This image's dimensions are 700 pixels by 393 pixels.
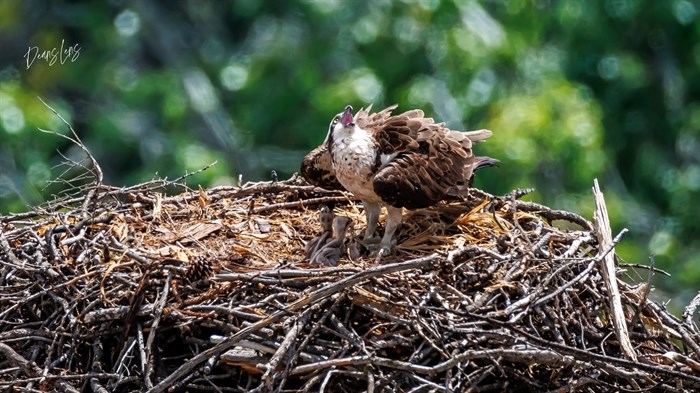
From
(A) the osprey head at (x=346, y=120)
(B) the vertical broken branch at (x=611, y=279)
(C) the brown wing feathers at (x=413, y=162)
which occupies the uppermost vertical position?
(A) the osprey head at (x=346, y=120)

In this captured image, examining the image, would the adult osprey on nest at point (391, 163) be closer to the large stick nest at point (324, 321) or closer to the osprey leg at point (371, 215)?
the osprey leg at point (371, 215)

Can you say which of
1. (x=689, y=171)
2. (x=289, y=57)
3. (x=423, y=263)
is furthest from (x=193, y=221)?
(x=689, y=171)

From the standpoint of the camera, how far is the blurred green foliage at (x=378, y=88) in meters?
13.3

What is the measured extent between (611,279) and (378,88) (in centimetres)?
687

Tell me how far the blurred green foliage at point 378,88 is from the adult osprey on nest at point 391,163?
4.79 meters

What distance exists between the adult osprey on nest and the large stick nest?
34cm

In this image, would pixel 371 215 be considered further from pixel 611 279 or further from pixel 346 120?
pixel 611 279

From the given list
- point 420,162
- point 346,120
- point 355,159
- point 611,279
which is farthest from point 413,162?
point 611,279

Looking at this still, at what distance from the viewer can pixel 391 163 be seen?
7.14 m

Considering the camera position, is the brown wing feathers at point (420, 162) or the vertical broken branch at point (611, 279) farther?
the brown wing feathers at point (420, 162)

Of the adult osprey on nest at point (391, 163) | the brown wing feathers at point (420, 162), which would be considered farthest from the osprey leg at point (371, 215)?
the brown wing feathers at point (420, 162)

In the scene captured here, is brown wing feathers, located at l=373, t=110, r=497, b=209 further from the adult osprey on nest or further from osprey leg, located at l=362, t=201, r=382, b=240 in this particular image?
osprey leg, located at l=362, t=201, r=382, b=240

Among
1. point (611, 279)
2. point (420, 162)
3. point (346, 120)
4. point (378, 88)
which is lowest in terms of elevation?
point (378, 88)

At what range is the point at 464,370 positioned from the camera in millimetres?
6227
